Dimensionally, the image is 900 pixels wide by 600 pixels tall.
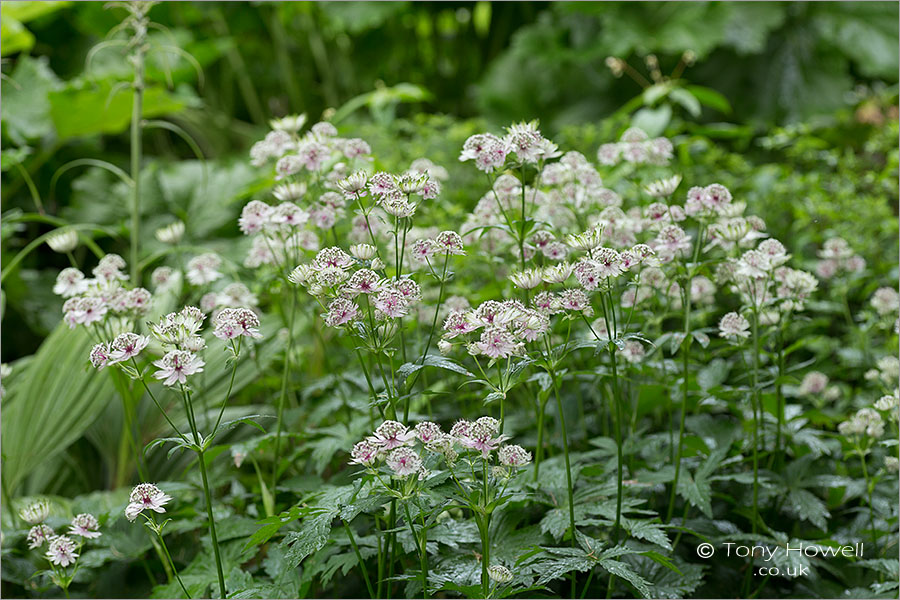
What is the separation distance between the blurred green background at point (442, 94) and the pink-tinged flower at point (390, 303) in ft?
2.82

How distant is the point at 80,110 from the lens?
1.88 meters

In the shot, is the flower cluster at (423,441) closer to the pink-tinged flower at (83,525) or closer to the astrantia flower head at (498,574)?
the astrantia flower head at (498,574)

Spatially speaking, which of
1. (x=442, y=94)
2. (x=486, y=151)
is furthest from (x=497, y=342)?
(x=442, y=94)

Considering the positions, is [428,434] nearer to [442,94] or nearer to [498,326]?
[498,326]

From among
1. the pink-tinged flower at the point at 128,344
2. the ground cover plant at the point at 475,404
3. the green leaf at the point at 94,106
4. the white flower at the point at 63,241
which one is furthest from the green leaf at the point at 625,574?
the green leaf at the point at 94,106

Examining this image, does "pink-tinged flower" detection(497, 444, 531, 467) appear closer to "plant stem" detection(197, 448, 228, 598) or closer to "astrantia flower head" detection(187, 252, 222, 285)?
"plant stem" detection(197, 448, 228, 598)

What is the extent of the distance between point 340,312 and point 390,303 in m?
0.05

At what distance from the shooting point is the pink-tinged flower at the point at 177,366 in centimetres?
72

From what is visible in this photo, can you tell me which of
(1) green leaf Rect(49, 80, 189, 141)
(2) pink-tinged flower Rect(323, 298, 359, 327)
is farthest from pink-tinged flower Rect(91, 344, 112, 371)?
(1) green leaf Rect(49, 80, 189, 141)

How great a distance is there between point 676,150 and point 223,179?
1.16 meters

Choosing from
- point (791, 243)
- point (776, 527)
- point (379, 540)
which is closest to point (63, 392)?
point (379, 540)

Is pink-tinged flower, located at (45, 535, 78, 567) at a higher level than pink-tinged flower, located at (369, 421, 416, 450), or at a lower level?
lower

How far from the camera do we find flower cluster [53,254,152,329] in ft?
3.01

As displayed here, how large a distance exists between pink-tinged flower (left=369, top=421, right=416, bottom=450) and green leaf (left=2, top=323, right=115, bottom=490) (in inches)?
30.2
